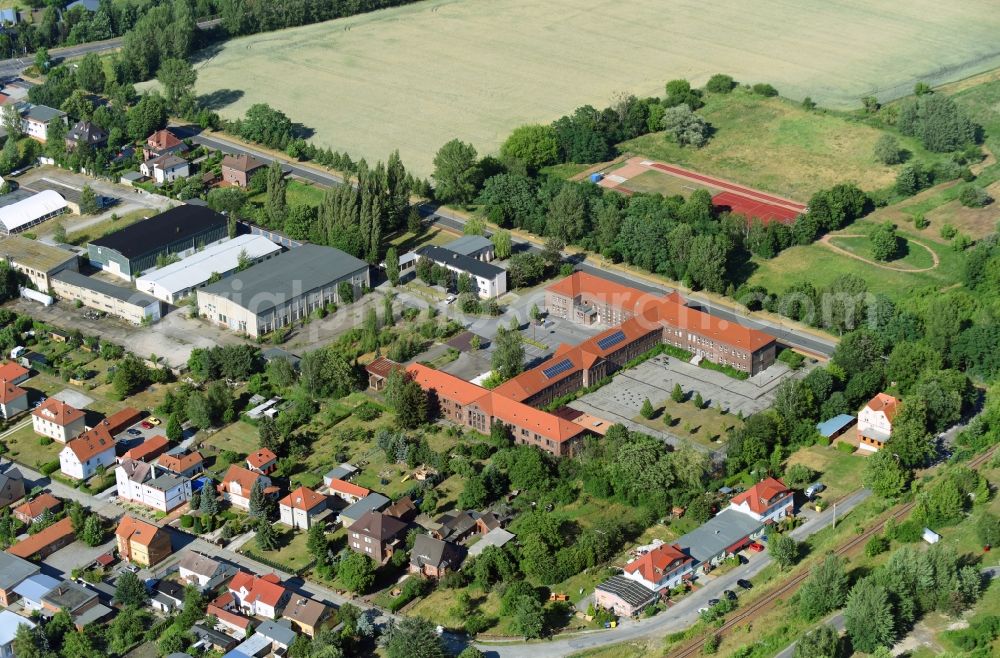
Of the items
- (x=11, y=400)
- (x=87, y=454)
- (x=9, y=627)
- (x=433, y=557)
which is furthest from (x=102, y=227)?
(x=433, y=557)

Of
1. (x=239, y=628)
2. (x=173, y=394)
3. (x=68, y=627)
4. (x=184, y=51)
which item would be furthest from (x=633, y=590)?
(x=184, y=51)

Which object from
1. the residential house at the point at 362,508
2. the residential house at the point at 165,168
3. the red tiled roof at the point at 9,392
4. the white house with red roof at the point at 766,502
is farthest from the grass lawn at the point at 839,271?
the red tiled roof at the point at 9,392

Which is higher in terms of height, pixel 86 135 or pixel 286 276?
pixel 86 135

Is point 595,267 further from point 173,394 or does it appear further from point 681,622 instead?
point 681,622

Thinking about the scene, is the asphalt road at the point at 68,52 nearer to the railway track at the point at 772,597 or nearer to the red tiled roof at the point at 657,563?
the red tiled roof at the point at 657,563

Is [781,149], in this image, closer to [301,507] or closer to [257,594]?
[301,507]

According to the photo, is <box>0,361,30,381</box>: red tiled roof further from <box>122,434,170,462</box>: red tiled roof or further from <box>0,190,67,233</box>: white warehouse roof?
<box>0,190,67,233</box>: white warehouse roof
